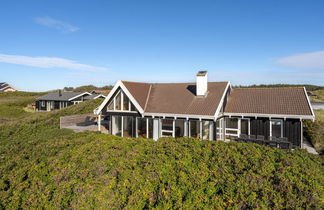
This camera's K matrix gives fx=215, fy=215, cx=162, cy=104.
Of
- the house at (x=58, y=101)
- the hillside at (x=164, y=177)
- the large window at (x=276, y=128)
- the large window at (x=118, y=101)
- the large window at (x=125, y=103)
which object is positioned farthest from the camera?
the house at (x=58, y=101)

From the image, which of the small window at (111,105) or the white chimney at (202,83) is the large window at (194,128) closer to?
the white chimney at (202,83)

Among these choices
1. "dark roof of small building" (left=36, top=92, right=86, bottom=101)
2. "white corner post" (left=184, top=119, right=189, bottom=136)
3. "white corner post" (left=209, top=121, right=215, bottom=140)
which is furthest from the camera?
"dark roof of small building" (left=36, top=92, right=86, bottom=101)

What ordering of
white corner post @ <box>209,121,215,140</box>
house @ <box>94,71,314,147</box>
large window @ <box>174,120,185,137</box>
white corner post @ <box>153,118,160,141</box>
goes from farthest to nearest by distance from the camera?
1. white corner post @ <box>153,118,160,141</box>
2. large window @ <box>174,120,185,137</box>
3. house @ <box>94,71,314,147</box>
4. white corner post @ <box>209,121,215,140</box>

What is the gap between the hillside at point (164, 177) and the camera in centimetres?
548

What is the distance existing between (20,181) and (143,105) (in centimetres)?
1190

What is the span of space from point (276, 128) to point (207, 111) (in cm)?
523

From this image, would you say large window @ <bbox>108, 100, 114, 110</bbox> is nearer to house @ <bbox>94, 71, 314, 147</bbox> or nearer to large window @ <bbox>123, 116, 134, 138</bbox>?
house @ <bbox>94, 71, 314, 147</bbox>

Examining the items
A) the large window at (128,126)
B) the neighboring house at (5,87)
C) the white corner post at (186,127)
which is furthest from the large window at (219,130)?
the neighboring house at (5,87)

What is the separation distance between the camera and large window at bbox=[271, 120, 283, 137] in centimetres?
1557

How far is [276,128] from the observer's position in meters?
15.7

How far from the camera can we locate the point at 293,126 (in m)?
15.1

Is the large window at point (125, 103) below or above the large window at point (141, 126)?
above

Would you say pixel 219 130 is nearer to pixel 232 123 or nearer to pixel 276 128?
pixel 232 123

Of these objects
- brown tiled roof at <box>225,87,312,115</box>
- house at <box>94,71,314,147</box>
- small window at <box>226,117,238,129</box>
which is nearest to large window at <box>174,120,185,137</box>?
house at <box>94,71,314,147</box>
